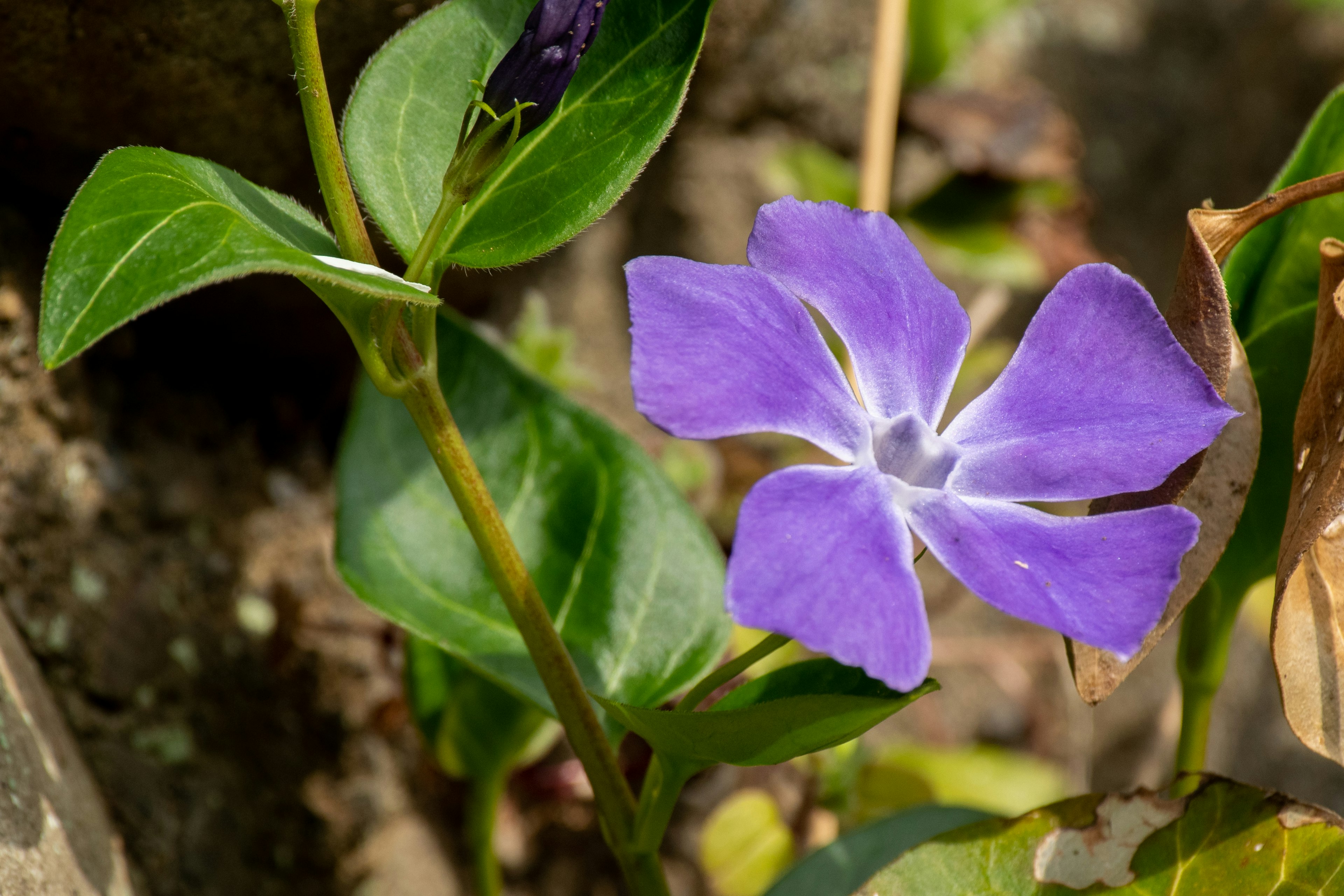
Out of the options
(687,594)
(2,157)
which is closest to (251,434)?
(2,157)

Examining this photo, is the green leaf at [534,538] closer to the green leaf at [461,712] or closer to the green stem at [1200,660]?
the green leaf at [461,712]

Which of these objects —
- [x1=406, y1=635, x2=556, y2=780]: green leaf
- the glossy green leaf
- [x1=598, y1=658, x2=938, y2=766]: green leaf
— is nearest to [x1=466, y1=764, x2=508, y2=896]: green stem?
[x1=406, y1=635, x2=556, y2=780]: green leaf

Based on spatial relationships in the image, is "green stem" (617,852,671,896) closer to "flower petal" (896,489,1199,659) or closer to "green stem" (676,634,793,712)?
"green stem" (676,634,793,712)

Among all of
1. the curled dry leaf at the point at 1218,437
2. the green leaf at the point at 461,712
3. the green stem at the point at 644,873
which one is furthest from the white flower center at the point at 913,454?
the green leaf at the point at 461,712

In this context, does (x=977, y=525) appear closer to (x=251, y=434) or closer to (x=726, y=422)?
(x=726, y=422)

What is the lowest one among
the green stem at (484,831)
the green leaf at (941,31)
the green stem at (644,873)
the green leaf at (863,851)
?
the green leaf at (863,851)

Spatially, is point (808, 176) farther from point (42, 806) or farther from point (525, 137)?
point (42, 806)
